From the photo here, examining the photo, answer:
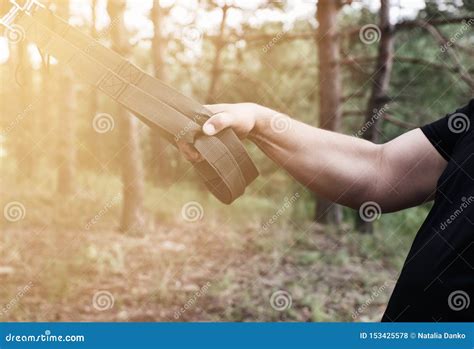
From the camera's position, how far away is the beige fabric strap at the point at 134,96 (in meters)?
1.15

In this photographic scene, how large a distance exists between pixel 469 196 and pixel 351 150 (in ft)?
1.21

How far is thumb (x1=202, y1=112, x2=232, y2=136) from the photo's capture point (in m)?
1.19

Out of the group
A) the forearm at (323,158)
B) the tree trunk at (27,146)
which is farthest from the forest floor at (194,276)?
the tree trunk at (27,146)

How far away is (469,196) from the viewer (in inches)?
40.3

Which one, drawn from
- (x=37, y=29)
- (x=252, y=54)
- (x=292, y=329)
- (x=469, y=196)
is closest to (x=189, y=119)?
(x=37, y=29)
